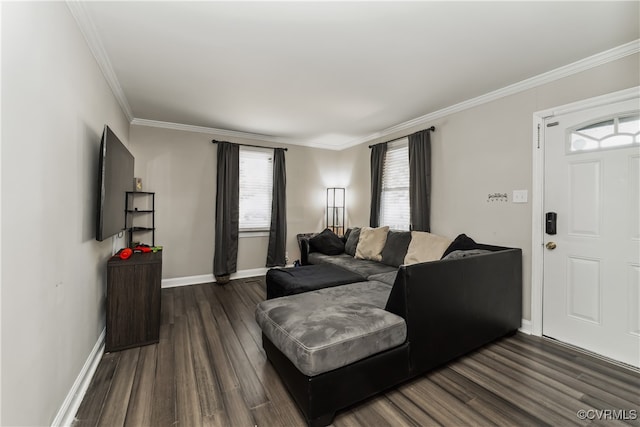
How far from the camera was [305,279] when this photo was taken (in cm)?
292

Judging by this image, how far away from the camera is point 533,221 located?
2711 mm

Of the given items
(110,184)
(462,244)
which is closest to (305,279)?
(462,244)

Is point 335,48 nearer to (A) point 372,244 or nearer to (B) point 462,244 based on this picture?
(B) point 462,244

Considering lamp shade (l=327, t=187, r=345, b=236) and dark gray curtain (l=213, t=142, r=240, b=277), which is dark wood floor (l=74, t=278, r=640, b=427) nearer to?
dark gray curtain (l=213, t=142, r=240, b=277)

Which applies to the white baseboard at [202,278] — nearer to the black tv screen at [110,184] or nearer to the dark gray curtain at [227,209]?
the dark gray curtain at [227,209]

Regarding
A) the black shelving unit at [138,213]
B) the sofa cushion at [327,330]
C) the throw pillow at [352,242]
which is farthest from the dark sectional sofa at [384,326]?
the black shelving unit at [138,213]

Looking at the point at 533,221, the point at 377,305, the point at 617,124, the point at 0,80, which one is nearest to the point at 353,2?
the point at 0,80

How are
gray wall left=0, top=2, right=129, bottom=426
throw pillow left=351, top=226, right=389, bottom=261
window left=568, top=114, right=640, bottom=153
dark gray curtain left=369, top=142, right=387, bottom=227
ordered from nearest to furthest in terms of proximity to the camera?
gray wall left=0, top=2, right=129, bottom=426 → window left=568, top=114, right=640, bottom=153 → throw pillow left=351, top=226, right=389, bottom=261 → dark gray curtain left=369, top=142, right=387, bottom=227

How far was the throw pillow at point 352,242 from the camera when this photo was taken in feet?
14.1

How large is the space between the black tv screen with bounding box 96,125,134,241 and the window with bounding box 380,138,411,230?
11.4 feet

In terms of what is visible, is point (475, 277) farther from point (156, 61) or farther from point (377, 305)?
point (156, 61)

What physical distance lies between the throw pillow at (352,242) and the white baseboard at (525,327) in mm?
2145

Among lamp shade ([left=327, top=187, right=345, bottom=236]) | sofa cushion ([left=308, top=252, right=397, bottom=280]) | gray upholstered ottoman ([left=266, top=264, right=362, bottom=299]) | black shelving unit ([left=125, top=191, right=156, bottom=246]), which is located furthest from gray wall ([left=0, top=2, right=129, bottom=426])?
lamp shade ([left=327, top=187, right=345, bottom=236])

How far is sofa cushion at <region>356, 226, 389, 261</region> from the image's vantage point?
388 cm
